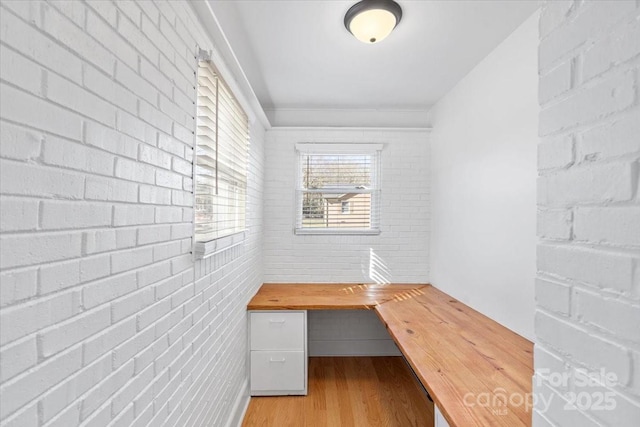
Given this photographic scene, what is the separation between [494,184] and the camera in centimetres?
215

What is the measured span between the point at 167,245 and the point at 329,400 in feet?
6.62

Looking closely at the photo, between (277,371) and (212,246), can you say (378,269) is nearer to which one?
(277,371)

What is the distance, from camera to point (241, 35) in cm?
200

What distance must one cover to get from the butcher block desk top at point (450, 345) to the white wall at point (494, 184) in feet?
0.63

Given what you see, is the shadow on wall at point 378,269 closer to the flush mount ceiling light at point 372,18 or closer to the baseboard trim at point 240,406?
the baseboard trim at point 240,406

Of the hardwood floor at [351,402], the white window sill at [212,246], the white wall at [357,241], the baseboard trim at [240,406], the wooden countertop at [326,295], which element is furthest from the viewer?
the white wall at [357,241]

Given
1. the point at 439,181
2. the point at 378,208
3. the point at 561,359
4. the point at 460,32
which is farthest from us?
the point at 378,208

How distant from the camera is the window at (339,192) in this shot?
3.27 metres

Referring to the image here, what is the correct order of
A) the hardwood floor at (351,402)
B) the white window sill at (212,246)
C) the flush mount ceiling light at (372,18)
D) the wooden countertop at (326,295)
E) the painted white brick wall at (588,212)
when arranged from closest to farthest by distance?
the painted white brick wall at (588,212), the white window sill at (212,246), the flush mount ceiling light at (372,18), the hardwood floor at (351,402), the wooden countertop at (326,295)

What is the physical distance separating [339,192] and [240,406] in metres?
2.03

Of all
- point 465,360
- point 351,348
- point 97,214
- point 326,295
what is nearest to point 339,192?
point 326,295

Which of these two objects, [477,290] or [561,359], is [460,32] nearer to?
[477,290]

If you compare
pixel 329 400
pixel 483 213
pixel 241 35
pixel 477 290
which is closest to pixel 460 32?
pixel 483 213

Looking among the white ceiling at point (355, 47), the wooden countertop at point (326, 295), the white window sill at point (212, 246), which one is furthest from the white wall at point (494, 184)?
the white window sill at point (212, 246)
